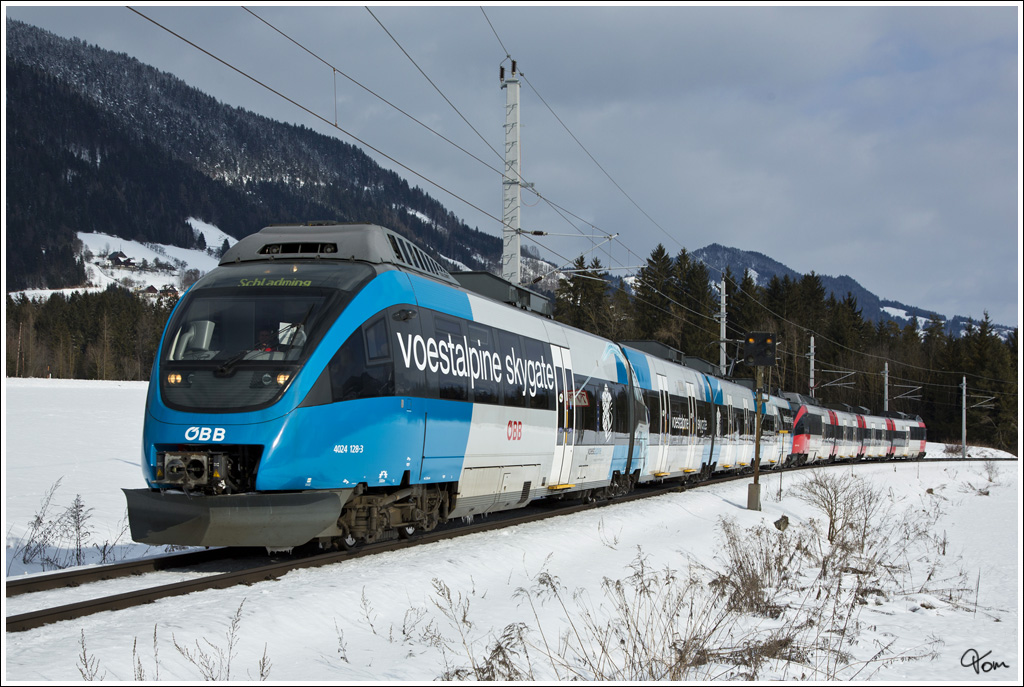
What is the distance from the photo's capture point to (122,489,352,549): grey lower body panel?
9047 millimetres

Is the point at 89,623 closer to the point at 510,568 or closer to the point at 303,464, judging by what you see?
the point at 303,464

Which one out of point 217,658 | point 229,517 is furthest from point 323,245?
point 217,658

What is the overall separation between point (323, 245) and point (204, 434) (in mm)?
3329

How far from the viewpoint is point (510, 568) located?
11.5 metres

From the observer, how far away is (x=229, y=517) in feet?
29.7

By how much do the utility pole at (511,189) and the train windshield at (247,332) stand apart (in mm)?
12029

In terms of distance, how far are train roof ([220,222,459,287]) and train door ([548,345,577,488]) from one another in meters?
5.03

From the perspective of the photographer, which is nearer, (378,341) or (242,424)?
(242,424)

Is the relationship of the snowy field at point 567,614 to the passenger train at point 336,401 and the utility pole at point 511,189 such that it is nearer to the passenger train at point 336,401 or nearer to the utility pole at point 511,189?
the passenger train at point 336,401

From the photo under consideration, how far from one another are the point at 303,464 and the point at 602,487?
12.1 meters

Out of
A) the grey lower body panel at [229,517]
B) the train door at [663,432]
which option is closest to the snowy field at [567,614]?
the grey lower body panel at [229,517]

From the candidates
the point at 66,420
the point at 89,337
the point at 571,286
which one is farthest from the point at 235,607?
the point at 89,337

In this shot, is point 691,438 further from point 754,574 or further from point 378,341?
point 378,341

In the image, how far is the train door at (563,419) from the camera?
16.3m
